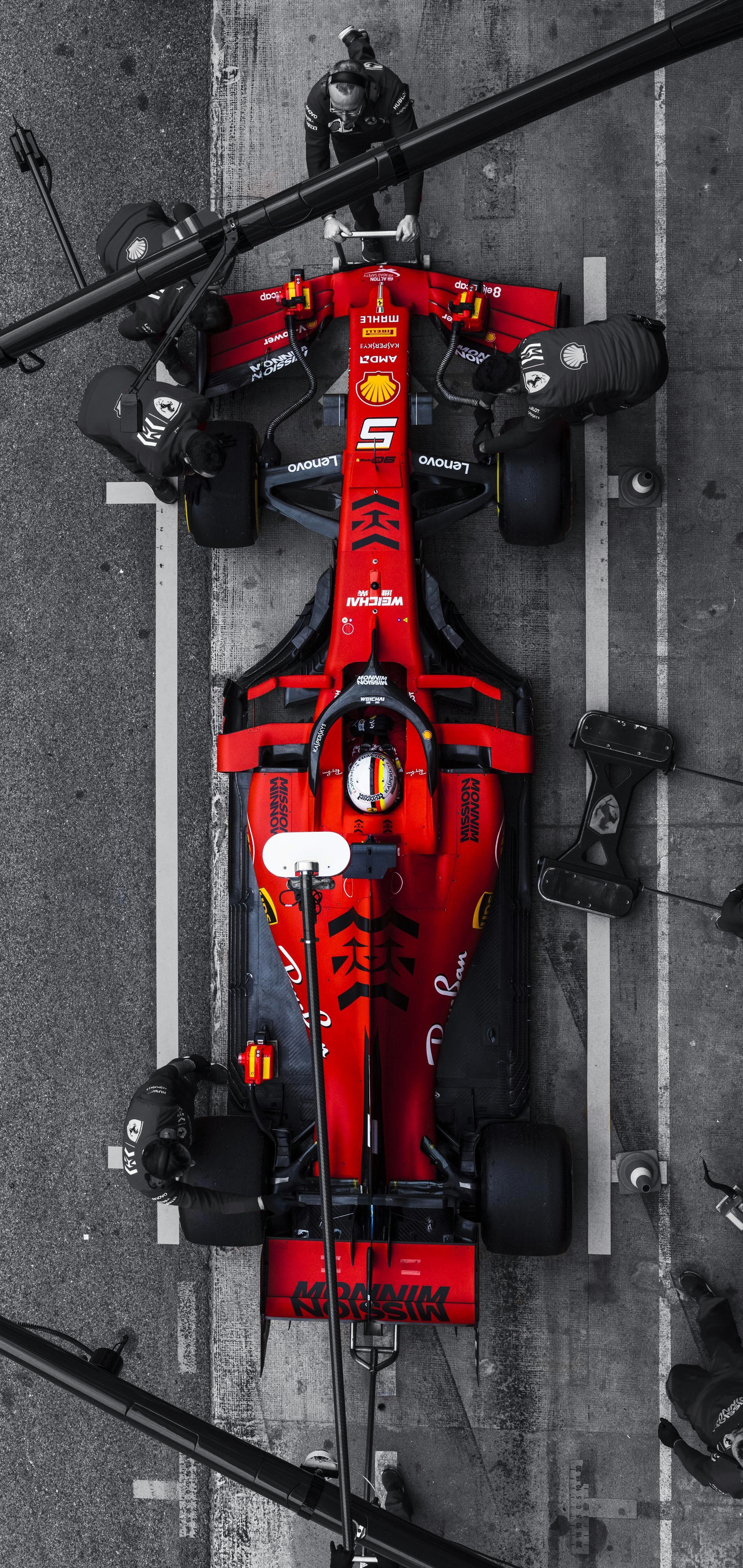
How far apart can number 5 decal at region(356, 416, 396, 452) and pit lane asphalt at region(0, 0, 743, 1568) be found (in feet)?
1.96

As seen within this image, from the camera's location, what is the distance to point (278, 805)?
581 cm

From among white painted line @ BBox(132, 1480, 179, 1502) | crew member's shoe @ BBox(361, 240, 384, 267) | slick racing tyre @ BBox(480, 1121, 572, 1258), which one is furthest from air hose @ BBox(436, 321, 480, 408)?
white painted line @ BBox(132, 1480, 179, 1502)

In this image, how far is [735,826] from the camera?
6445mm

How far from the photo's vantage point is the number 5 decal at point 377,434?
232 inches

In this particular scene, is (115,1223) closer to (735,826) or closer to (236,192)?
(735,826)

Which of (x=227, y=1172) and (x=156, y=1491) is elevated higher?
(x=227, y=1172)

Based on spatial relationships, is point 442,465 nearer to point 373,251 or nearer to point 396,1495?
point 373,251

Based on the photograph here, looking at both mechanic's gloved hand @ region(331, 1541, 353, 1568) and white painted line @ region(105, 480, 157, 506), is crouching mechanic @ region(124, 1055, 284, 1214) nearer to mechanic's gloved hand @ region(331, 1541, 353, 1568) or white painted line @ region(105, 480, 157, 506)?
mechanic's gloved hand @ region(331, 1541, 353, 1568)

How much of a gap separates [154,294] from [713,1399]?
261 inches

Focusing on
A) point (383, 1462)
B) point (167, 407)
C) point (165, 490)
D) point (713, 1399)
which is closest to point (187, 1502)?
point (383, 1462)

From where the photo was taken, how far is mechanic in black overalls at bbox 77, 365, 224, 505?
5.73 metres

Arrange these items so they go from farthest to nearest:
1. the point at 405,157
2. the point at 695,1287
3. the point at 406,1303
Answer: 1. the point at 695,1287
2. the point at 406,1303
3. the point at 405,157

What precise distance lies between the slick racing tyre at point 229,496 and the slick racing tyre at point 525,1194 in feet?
12.0

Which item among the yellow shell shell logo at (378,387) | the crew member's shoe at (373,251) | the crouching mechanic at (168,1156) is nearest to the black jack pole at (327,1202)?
the crouching mechanic at (168,1156)
